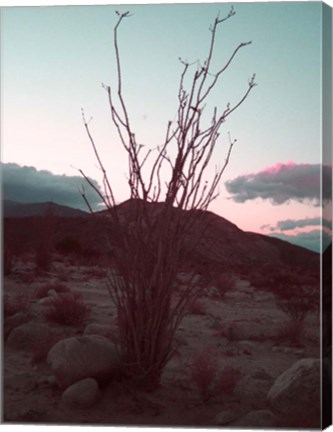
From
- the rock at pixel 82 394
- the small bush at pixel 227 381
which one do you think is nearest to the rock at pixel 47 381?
the rock at pixel 82 394

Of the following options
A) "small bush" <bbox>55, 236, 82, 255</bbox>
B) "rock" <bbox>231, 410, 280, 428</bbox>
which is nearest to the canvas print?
"rock" <bbox>231, 410, 280, 428</bbox>

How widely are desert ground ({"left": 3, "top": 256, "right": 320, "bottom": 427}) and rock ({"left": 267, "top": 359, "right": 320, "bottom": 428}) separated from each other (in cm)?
3

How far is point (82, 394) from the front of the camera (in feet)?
14.7

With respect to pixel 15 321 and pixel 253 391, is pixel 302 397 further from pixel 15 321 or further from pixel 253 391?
pixel 15 321

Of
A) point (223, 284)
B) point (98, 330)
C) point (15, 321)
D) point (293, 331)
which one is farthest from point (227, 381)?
point (15, 321)

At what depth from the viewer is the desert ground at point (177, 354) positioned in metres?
4.52

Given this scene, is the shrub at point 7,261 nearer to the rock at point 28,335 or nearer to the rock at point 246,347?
the rock at point 28,335

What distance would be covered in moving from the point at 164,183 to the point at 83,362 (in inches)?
43.0

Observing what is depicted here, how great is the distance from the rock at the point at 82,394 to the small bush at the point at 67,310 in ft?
1.84

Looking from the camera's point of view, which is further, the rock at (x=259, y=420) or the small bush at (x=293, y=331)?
the small bush at (x=293, y=331)

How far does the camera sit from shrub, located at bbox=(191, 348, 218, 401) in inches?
181

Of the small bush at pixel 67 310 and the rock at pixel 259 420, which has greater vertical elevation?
the small bush at pixel 67 310

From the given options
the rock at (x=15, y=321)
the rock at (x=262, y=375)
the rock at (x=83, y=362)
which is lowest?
the rock at (x=262, y=375)

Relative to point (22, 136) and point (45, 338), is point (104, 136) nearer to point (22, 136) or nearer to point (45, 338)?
point (22, 136)
